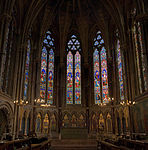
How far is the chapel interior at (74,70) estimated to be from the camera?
19500mm

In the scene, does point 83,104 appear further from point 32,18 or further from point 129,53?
point 32,18

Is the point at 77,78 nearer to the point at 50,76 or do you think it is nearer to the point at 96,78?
the point at 96,78

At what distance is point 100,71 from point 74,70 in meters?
3.96

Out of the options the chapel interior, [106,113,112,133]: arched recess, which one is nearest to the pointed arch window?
the chapel interior

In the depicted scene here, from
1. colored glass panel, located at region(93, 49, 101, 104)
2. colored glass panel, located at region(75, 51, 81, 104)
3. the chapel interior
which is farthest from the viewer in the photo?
colored glass panel, located at region(75, 51, 81, 104)

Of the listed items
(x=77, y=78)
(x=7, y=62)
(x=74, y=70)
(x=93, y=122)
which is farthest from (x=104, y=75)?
(x=7, y=62)

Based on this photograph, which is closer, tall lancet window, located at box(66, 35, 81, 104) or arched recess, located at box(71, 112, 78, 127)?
arched recess, located at box(71, 112, 78, 127)

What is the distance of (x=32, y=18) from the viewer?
2414 centimetres

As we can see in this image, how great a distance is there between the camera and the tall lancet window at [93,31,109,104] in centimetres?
2753

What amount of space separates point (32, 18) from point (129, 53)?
1245 centimetres

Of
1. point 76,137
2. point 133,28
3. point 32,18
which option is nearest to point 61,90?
point 76,137

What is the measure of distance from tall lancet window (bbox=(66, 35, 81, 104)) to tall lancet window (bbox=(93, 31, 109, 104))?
8.21 feet

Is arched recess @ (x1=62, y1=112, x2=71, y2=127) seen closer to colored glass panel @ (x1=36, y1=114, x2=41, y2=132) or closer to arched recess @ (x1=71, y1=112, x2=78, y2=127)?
arched recess @ (x1=71, y1=112, x2=78, y2=127)

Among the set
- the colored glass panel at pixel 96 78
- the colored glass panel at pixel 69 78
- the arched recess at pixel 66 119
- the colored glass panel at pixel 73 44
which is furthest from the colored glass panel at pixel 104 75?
the arched recess at pixel 66 119
